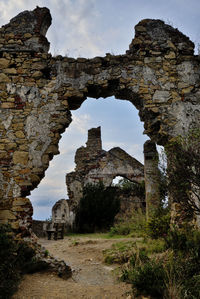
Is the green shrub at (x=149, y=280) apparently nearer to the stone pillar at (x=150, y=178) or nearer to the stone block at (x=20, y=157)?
the stone block at (x=20, y=157)

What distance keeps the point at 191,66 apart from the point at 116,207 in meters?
9.45

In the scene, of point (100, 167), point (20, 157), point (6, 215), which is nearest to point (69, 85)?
point (20, 157)

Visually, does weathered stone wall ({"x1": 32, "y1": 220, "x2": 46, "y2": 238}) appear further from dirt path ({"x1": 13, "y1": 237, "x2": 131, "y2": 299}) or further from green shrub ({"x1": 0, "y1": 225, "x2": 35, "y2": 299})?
green shrub ({"x1": 0, "y1": 225, "x2": 35, "y2": 299})

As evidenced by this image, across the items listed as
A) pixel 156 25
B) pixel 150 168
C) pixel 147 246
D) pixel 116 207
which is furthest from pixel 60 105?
pixel 116 207

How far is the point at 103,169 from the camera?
17.0 metres

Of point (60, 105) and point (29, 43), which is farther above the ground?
point (29, 43)

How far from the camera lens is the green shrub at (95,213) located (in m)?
13.5

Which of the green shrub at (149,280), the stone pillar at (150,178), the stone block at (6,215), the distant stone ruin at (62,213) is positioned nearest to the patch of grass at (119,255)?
the green shrub at (149,280)

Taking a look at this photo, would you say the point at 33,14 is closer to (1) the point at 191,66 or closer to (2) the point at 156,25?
(2) the point at 156,25

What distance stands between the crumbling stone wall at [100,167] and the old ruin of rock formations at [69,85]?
1038cm

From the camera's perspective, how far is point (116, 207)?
46.4ft

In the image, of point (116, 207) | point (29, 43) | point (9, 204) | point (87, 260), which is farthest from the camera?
point (116, 207)

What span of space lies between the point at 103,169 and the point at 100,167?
23cm

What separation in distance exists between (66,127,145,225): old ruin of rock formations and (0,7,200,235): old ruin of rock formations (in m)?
10.2
